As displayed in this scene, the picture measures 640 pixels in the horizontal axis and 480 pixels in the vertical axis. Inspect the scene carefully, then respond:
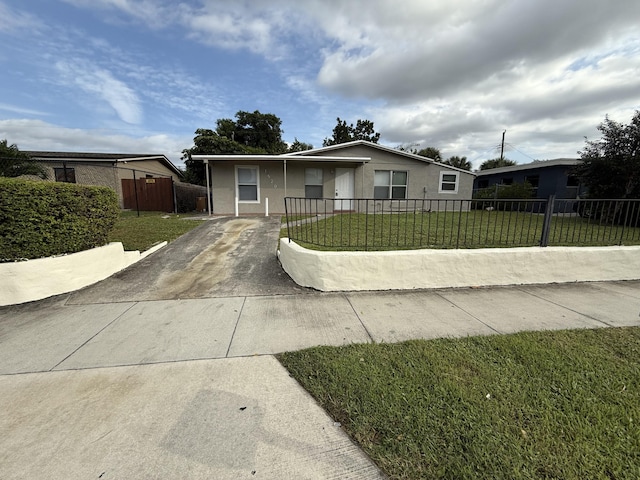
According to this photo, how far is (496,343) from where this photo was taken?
297 cm

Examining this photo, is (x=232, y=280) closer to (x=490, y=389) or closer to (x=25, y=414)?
(x=25, y=414)

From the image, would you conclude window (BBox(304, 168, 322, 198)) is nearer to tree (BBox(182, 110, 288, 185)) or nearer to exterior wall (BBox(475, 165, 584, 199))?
exterior wall (BBox(475, 165, 584, 199))

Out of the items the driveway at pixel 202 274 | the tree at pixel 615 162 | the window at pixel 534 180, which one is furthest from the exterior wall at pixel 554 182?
the driveway at pixel 202 274

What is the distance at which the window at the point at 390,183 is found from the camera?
13.8 metres

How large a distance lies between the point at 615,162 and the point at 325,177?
10.8 m

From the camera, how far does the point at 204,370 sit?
2625 mm

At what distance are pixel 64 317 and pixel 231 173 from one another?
9.22 m

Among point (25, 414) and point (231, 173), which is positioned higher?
point (231, 173)

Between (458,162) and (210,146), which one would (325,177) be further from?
(458,162)

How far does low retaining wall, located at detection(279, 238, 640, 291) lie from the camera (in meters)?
4.55

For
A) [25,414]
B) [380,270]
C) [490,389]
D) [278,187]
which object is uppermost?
[278,187]

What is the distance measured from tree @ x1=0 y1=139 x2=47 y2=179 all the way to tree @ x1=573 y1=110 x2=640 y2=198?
21.6m

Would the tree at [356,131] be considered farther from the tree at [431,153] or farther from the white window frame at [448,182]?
the white window frame at [448,182]

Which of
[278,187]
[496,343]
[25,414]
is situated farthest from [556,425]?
[278,187]
